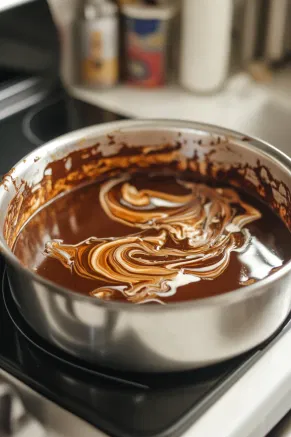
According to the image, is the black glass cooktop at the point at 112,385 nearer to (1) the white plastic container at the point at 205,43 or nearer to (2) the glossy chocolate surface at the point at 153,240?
(2) the glossy chocolate surface at the point at 153,240

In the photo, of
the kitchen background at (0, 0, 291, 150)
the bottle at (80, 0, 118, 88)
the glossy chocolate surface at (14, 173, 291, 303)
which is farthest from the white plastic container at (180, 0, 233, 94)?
the glossy chocolate surface at (14, 173, 291, 303)

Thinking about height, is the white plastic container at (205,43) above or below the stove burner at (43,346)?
above

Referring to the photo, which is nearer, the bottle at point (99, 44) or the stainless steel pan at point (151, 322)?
the stainless steel pan at point (151, 322)

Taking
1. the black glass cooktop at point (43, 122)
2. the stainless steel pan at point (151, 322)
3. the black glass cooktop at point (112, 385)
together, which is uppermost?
the stainless steel pan at point (151, 322)

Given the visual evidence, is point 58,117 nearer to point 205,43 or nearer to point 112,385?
point 205,43

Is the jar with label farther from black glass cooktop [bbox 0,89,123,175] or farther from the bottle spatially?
black glass cooktop [bbox 0,89,123,175]

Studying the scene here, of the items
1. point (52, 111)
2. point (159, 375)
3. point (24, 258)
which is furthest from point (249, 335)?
point (52, 111)

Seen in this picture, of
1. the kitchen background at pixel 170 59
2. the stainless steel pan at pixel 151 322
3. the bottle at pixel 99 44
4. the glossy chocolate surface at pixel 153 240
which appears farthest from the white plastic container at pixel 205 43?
the stainless steel pan at pixel 151 322

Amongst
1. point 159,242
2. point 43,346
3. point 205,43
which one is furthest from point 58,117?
point 43,346
